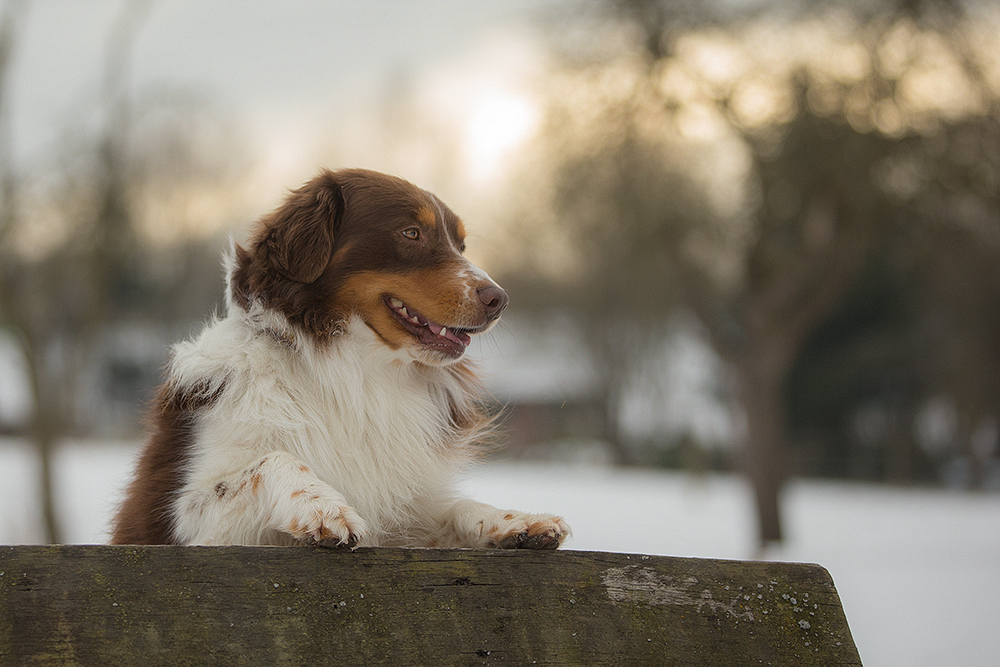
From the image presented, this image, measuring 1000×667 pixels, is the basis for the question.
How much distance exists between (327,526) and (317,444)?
2.12 ft

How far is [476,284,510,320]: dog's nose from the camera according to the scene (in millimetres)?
3113

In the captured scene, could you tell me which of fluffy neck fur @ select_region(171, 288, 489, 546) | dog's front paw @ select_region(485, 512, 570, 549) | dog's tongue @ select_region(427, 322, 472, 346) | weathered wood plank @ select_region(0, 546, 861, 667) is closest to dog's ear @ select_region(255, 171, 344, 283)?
fluffy neck fur @ select_region(171, 288, 489, 546)

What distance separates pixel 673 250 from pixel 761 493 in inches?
162

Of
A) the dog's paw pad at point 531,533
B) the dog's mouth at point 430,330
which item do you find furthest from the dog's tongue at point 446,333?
the dog's paw pad at point 531,533

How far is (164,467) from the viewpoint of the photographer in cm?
294

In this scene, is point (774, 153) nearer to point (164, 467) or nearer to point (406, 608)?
point (164, 467)

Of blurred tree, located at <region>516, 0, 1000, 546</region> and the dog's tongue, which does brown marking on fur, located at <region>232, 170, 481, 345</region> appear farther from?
blurred tree, located at <region>516, 0, 1000, 546</region>

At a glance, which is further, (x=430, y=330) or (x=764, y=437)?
(x=764, y=437)

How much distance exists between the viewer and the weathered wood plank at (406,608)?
207cm

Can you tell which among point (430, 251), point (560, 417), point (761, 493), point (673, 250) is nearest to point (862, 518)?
point (761, 493)

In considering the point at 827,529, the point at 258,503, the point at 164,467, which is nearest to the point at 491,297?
the point at 258,503

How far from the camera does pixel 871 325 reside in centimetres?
2581

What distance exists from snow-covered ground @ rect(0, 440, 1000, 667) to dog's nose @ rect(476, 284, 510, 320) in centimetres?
77

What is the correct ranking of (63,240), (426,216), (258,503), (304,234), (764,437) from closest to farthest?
(258,503) < (304,234) < (426,216) < (63,240) < (764,437)
